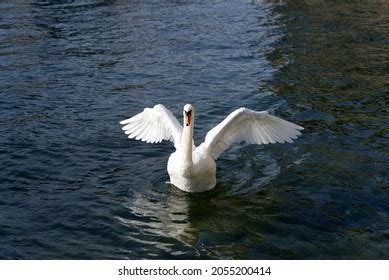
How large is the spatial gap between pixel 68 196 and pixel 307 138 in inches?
230

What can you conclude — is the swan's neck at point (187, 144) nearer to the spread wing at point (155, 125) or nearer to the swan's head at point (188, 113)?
the swan's head at point (188, 113)

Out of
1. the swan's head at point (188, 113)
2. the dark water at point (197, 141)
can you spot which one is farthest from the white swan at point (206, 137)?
the dark water at point (197, 141)

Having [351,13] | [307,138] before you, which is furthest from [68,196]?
[351,13]

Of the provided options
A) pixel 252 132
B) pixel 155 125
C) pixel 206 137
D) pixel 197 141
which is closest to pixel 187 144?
pixel 206 137

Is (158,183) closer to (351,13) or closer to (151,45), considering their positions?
(151,45)

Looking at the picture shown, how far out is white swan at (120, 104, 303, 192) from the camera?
456 inches

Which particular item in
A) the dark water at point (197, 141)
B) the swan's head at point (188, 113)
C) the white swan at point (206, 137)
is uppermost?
the swan's head at point (188, 113)

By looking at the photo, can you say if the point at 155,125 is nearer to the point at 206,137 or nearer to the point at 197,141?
the point at 206,137

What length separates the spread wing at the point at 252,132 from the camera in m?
12.0

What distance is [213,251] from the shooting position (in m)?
10.3

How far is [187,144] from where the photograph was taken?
1143cm

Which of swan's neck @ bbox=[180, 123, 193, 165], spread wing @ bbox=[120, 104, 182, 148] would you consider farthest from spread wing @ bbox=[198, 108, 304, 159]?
spread wing @ bbox=[120, 104, 182, 148]

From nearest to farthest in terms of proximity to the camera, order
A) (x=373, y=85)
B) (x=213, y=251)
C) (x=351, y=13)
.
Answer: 1. (x=213, y=251)
2. (x=373, y=85)
3. (x=351, y=13)

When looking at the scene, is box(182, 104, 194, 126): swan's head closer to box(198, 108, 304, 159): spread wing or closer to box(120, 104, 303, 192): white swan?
box(120, 104, 303, 192): white swan
